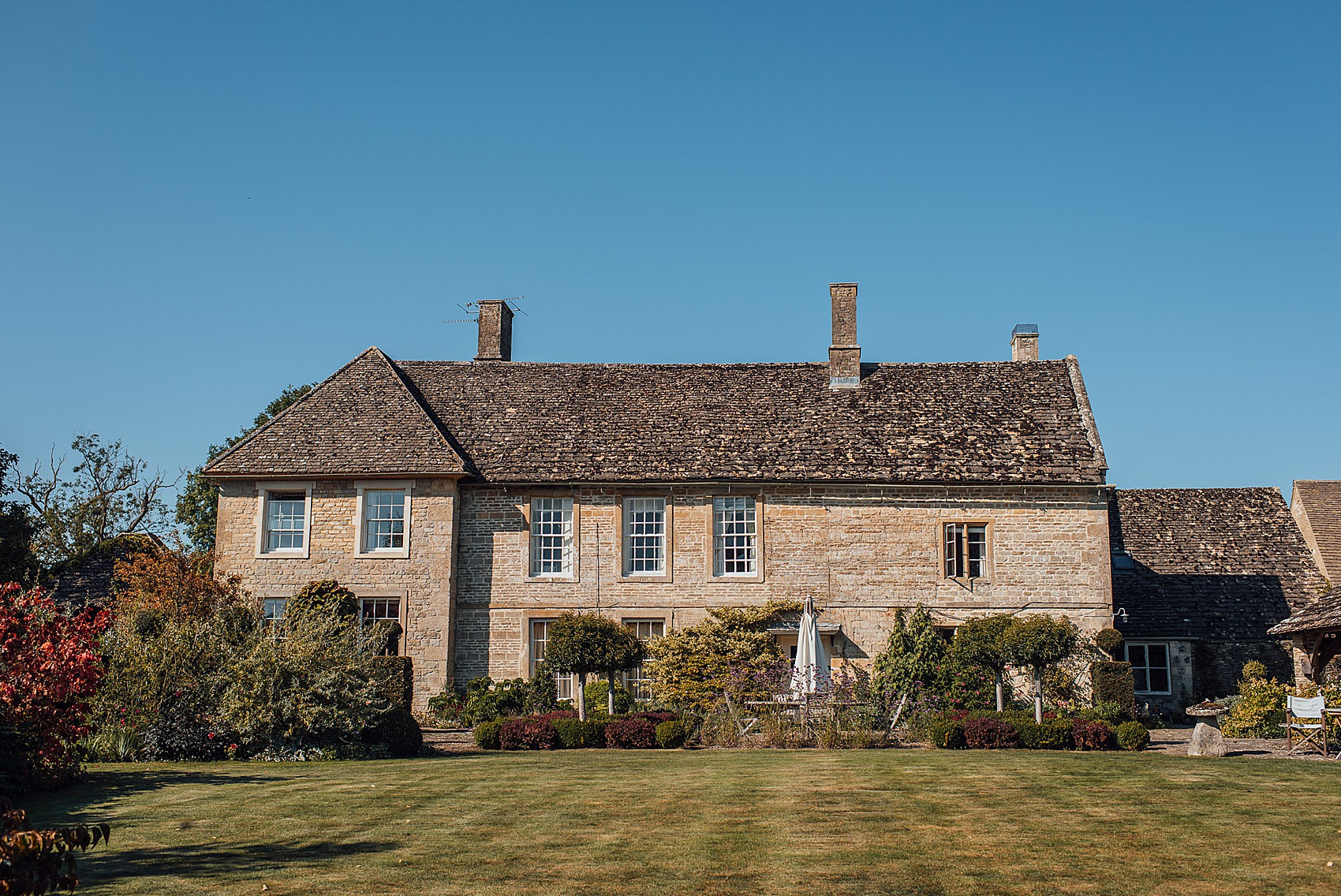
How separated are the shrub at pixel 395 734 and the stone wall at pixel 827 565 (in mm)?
8388

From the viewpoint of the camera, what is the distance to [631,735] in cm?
2080

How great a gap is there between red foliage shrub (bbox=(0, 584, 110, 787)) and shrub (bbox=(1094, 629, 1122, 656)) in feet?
Result: 69.7

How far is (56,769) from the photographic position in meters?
14.3

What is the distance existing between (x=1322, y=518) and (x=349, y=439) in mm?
29866

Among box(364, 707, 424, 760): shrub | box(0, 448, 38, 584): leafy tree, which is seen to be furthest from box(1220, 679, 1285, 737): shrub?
box(0, 448, 38, 584): leafy tree

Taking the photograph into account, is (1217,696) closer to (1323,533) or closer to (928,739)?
(1323,533)

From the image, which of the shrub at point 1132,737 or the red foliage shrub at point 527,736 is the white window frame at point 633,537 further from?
the shrub at point 1132,737

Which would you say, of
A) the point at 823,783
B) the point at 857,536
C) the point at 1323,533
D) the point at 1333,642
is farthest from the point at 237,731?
the point at 1323,533

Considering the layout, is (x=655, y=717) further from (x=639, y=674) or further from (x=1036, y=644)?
(x=1036, y=644)

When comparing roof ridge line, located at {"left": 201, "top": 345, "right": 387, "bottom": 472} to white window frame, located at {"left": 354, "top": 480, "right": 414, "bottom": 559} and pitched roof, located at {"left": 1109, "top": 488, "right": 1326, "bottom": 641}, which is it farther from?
pitched roof, located at {"left": 1109, "top": 488, "right": 1326, "bottom": 641}

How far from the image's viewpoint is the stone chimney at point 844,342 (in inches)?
1247

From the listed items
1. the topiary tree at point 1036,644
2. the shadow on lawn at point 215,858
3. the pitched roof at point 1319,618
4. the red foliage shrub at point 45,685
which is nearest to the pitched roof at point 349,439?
the topiary tree at point 1036,644

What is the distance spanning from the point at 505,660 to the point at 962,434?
12772mm

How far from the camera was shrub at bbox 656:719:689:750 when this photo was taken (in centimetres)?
2048
